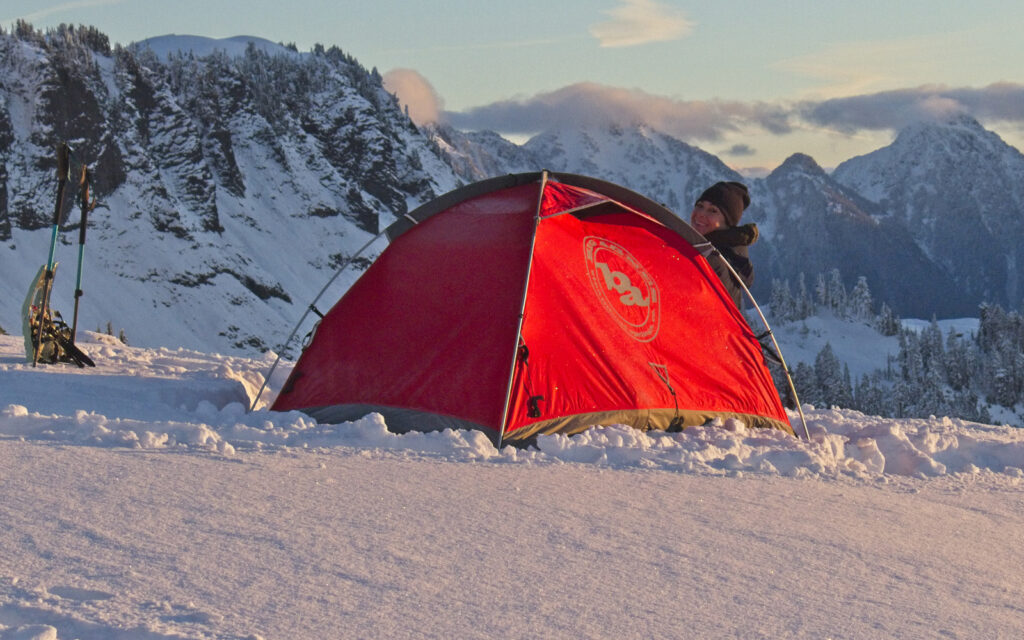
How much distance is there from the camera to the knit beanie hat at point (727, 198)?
36.0ft

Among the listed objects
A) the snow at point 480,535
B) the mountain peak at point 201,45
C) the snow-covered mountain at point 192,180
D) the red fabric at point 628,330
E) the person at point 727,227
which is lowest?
the snow at point 480,535

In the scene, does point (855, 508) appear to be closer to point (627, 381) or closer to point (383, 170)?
point (627, 381)

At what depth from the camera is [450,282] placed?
31.2ft

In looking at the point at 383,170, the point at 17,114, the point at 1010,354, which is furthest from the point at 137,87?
the point at 1010,354

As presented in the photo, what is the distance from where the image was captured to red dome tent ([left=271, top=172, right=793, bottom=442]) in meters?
8.79

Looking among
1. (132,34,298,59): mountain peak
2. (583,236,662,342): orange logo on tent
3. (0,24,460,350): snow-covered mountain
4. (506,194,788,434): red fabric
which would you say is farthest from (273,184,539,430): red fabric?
(132,34,298,59): mountain peak

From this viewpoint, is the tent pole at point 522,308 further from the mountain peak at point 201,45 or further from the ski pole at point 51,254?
the mountain peak at point 201,45

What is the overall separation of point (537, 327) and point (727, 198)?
125 inches

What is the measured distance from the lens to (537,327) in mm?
8922

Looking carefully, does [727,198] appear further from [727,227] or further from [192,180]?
[192,180]

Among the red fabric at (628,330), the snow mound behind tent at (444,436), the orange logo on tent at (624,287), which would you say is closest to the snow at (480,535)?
the snow mound behind tent at (444,436)

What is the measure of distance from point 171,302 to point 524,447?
318 ft

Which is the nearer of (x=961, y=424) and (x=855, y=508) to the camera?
(x=855, y=508)

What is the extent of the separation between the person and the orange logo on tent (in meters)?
1.39
